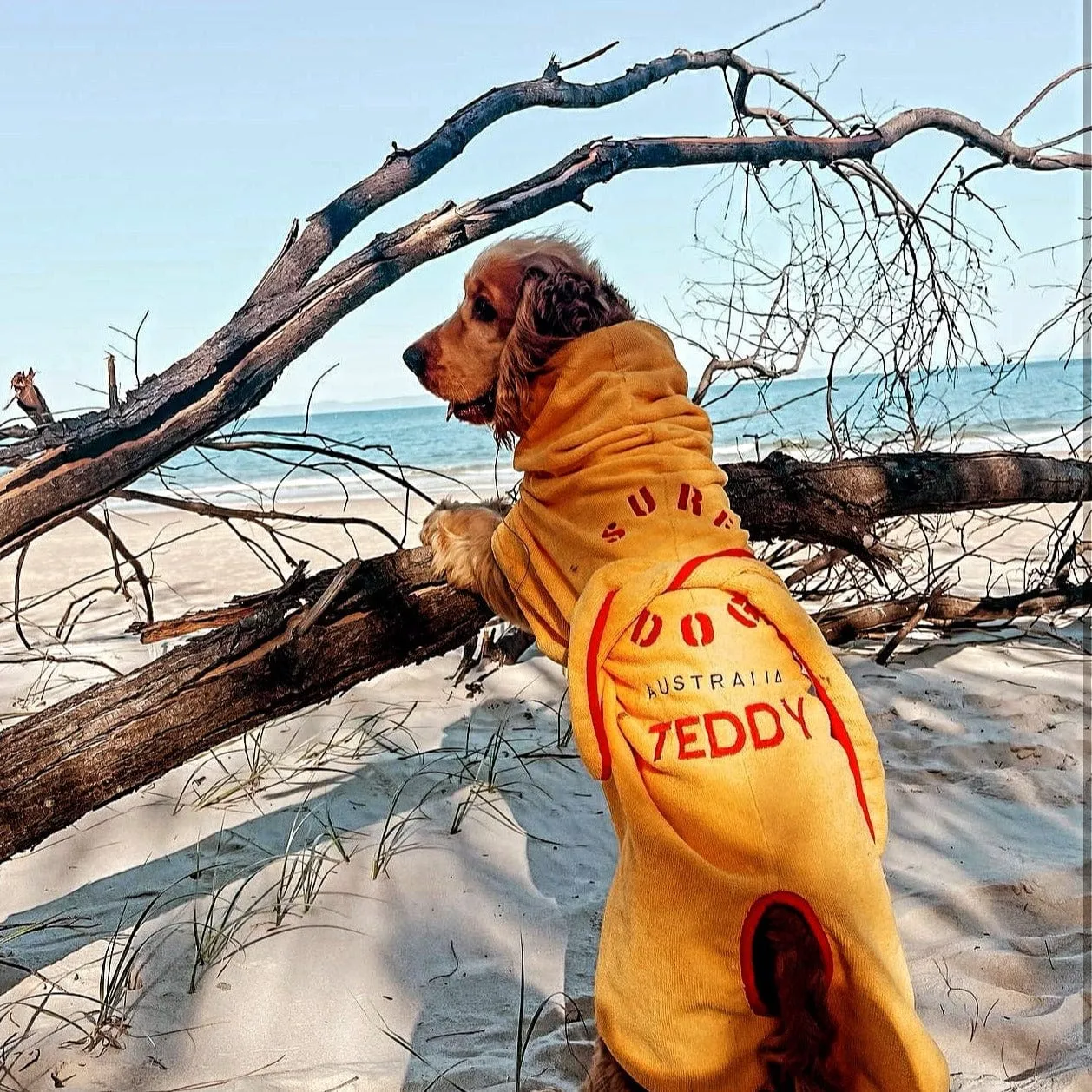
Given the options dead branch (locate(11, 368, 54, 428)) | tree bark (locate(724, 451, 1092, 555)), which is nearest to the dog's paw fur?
tree bark (locate(724, 451, 1092, 555))

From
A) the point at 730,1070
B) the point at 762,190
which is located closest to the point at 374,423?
the point at 762,190

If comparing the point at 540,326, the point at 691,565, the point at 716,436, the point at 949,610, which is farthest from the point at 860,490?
the point at 716,436

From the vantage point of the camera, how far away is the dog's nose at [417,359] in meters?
2.63

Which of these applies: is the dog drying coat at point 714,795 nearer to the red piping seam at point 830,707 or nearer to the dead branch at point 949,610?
the red piping seam at point 830,707

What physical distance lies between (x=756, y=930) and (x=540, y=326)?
58.7 inches

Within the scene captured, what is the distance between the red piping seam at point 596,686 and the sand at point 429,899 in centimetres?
83

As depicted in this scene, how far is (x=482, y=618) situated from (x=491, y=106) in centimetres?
175

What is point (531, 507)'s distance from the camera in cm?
235

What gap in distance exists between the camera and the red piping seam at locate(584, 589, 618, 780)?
73.0 inches

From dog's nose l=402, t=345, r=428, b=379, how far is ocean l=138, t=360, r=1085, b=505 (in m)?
0.33

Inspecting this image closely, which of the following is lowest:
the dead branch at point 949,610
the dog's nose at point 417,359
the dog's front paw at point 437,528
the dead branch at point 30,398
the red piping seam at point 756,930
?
the dead branch at point 949,610

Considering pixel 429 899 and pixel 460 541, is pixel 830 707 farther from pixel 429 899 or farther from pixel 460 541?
pixel 429 899

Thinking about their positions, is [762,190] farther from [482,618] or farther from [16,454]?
[16,454]

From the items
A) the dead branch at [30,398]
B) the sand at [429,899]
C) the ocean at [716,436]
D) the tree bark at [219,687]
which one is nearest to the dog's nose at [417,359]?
the ocean at [716,436]
